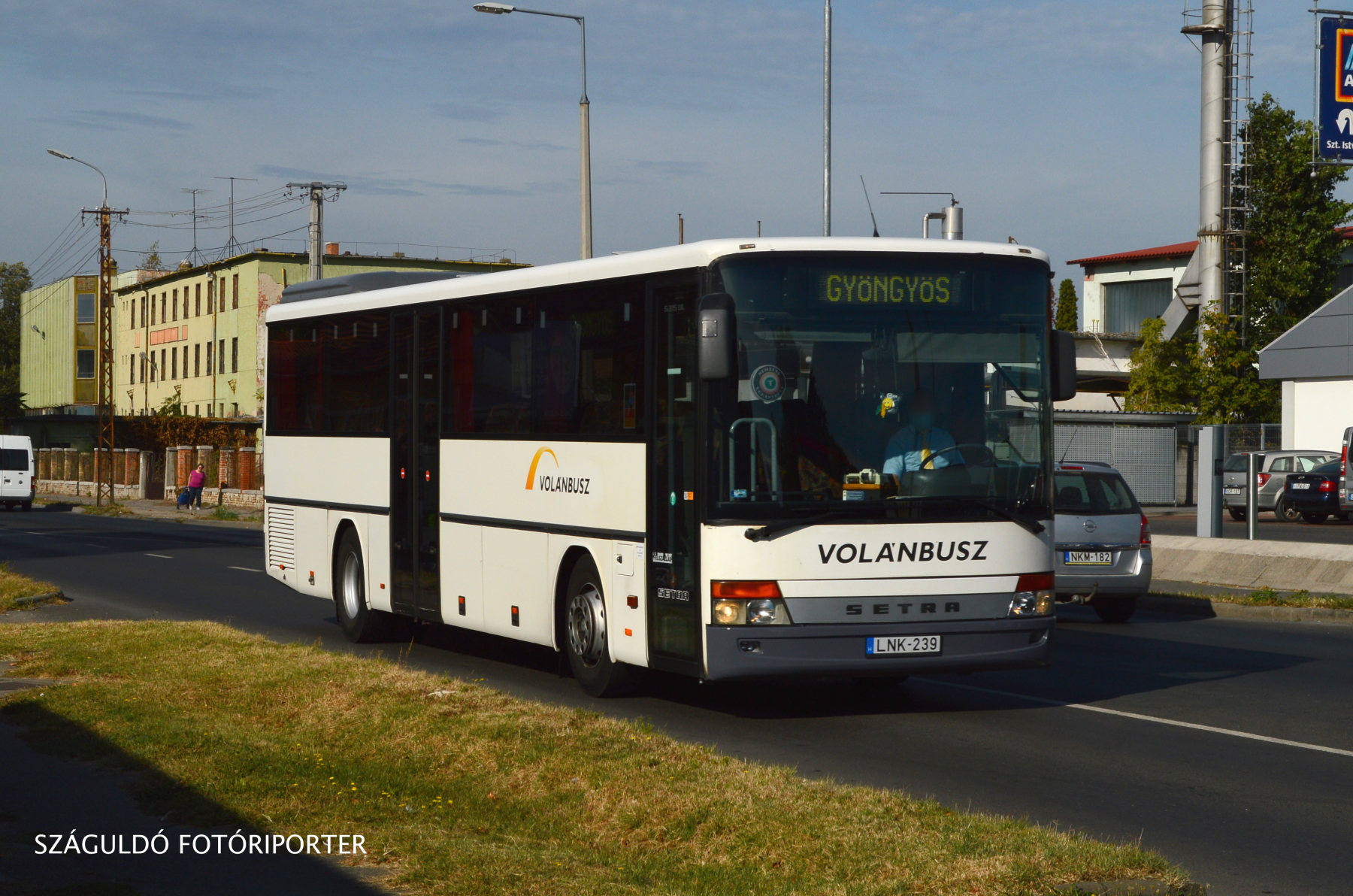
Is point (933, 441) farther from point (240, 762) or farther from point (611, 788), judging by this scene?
point (240, 762)

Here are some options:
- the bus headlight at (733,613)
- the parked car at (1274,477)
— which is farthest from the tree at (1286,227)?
the bus headlight at (733,613)

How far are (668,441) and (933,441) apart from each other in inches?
65.8

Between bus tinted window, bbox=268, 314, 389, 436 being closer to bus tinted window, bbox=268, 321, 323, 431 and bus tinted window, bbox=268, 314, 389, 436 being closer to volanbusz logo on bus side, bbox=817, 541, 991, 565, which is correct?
bus tinted window, bbox=268, 321, 323, 431

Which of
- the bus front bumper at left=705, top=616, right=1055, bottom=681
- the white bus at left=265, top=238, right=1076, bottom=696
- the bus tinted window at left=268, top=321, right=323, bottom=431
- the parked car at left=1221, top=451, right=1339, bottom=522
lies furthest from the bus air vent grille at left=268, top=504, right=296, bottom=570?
the parked car at left=1221, top=451, right=1339, bottom=522

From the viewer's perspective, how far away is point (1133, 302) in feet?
258

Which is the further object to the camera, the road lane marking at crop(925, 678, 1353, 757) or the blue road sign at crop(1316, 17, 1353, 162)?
the blue road sign at crop(1316, 17, 1353, 162)

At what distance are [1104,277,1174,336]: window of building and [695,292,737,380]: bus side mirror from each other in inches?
2709

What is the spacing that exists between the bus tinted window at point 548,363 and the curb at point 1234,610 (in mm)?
9875

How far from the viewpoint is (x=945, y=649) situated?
1032 cm

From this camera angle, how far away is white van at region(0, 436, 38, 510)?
5709 cm

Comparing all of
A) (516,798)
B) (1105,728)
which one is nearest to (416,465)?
(1105,728)

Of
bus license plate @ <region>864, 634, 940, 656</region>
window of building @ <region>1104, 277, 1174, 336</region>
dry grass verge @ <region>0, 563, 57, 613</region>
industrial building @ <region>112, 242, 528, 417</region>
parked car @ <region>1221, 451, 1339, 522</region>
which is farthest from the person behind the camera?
industrial building @ <region>112, 242, 528, 417</region>

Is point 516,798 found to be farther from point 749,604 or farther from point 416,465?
point 416,465

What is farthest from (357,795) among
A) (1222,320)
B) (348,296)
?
(1222,320)
